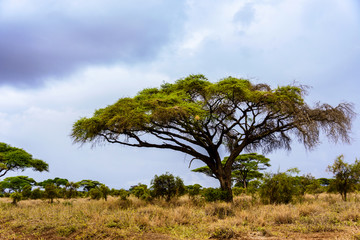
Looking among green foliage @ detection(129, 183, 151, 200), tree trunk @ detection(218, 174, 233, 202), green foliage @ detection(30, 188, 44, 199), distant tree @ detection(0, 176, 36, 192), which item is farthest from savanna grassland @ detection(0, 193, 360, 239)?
Result: distant tree @ detection(0, 176, 36, 192)

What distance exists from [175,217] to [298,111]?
1039 centimetres

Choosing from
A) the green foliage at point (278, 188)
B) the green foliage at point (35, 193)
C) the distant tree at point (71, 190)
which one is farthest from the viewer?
the distant tree at point (71, 190)

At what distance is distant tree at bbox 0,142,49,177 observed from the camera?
28312mm

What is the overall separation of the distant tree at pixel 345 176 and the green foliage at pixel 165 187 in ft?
31.9

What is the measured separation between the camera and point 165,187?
1716 centimetres

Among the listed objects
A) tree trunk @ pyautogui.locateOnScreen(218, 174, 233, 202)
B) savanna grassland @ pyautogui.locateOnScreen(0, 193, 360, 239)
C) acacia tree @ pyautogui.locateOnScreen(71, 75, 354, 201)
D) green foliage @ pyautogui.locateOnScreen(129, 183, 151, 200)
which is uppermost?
acacia tree @ pyautogui.locateOnScreen(71, 75, 354, 201)

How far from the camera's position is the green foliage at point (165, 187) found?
17.0m

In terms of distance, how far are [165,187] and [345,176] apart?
11.0 m

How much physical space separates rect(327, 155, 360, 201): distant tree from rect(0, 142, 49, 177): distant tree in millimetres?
28559

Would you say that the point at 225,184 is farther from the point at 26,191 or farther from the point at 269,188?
the point at 26,191

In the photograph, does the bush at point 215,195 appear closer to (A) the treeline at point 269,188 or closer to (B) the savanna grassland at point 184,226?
(A) the treeline at point 269,188

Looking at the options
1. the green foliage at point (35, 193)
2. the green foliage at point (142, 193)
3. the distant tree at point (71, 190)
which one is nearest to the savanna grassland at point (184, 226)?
the green foliage at point (142, 193)

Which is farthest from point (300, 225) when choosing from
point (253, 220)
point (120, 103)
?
point (120, 103)

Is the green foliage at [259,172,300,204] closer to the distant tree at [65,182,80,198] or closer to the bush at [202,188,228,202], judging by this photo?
the bush at [202,188,228,202]
